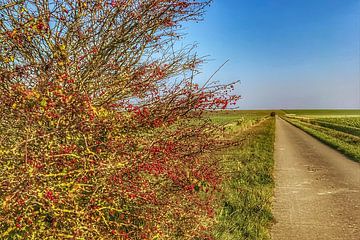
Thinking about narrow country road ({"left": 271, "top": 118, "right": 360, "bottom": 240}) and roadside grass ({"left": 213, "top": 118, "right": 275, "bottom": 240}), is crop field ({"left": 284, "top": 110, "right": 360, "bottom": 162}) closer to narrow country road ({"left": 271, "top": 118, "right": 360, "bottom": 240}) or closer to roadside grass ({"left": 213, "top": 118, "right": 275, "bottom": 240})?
narrow country road ({"left": 271, "top": 118, "right": 360, "bottom": 240})

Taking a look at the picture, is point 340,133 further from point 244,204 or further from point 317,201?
point 244,204

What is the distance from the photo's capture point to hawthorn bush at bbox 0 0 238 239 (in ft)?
8.90

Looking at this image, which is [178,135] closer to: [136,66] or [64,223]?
[136,66]

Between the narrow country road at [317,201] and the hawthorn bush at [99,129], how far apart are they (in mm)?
2210

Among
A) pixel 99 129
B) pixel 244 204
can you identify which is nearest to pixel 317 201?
pixel 244 204

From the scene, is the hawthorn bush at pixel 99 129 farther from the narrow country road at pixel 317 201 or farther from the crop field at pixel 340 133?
the crop field at pixel 340 133

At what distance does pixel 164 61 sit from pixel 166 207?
1796mm

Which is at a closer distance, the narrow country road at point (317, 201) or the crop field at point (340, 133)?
the narrow country road at point (317, 201)

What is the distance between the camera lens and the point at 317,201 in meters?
7.50

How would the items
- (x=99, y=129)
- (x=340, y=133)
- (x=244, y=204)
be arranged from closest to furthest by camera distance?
1. (x=99, y=129)
2. (x=244, y=204)
3. (x=340, y=133)

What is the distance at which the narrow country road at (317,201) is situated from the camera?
18.4ft

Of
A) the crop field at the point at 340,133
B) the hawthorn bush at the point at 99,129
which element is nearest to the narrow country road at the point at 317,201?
the hawthorn bush at the point at 99,129

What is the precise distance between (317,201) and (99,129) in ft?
19.2

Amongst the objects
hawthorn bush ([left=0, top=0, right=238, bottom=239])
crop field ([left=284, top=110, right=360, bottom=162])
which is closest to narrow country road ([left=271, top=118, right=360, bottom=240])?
hawthorn bush ([left=0, top=0, right=238, bottom=239])
